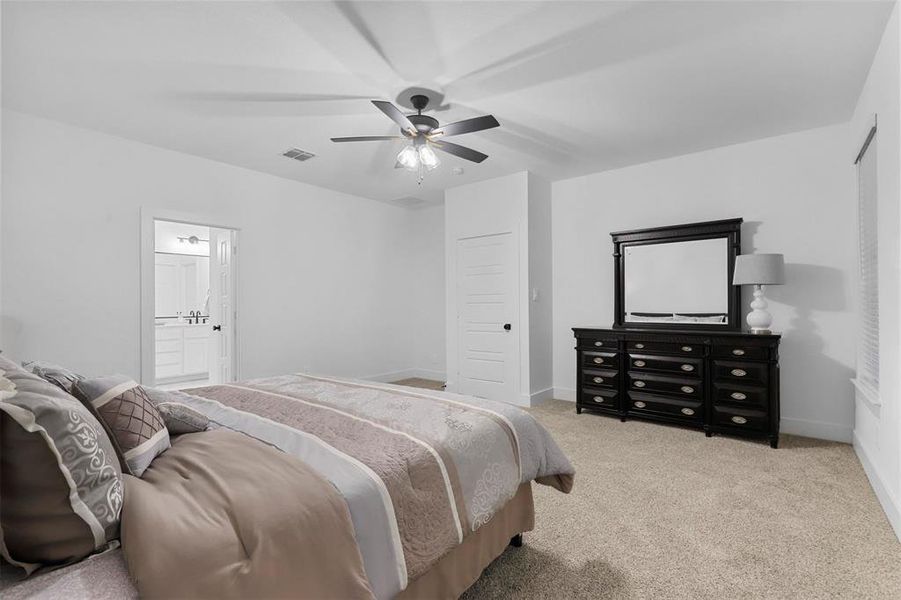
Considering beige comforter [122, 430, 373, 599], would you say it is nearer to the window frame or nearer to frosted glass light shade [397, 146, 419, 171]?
frosted glass light shade [397, 146, 419, 171]

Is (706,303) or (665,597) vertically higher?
(706,303)

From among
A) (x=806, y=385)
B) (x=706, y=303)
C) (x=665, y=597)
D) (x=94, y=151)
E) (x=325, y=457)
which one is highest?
(x=94, y=151)

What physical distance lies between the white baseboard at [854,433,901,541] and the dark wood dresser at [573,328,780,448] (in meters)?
0.50

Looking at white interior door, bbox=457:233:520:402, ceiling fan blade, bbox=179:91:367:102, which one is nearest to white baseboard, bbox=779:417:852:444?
white interior door, bbox=457:233:520:402

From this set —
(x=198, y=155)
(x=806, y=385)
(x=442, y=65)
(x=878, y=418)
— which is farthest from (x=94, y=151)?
(x=806, y=385)

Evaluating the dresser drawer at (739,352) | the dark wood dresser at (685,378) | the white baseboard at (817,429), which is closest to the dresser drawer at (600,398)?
the dark wood dresser at (685,378)

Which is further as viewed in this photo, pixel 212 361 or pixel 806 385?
pixel 212 361

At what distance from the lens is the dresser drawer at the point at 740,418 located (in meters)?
3.44

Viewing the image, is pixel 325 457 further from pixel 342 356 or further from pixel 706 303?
pixel 342 356

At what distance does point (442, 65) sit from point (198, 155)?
291cm

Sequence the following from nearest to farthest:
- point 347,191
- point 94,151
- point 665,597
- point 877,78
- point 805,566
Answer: point 665,597 → point 805,566 → point 877,78 → point 94,151 → point 347,191

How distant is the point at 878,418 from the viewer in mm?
2607

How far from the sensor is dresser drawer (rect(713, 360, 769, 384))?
3467 millimetres

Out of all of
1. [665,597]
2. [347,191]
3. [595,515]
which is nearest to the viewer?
[665,597]
